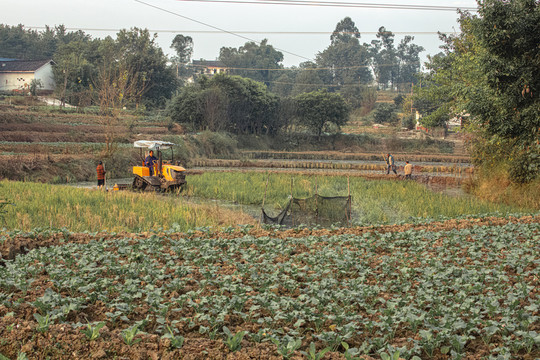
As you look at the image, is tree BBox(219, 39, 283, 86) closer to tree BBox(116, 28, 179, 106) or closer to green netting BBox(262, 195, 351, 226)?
tree BBox(116, 28, 179, 106)

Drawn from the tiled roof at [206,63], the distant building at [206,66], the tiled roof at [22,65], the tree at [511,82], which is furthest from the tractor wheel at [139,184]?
the tiled roof at [206,63]

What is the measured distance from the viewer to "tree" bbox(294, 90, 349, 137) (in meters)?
54.0

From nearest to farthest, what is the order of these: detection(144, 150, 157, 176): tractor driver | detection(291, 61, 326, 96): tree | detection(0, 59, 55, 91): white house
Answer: detection(144, 150, 157, 176): tractor driver, detection(0, 59, 55, 91): white house, detection(291, 61, 326, 96): tree

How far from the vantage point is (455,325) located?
217 inches

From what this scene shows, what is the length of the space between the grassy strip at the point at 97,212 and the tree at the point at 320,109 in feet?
125

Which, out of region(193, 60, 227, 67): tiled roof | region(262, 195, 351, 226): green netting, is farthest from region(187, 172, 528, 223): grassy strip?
region(193, 60, 227, 67): tiled roof

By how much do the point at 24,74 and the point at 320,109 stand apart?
3062 cm

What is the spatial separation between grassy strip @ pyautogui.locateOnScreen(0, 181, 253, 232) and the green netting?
139 centimetres

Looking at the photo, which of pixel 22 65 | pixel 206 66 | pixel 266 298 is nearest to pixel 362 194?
pixel 266 298

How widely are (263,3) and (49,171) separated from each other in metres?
13.5

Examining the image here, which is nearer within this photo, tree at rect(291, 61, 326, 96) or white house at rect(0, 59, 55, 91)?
white house at rect(0, 59, 55, 91)

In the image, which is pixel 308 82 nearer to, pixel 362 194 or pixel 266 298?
pixel 362 194

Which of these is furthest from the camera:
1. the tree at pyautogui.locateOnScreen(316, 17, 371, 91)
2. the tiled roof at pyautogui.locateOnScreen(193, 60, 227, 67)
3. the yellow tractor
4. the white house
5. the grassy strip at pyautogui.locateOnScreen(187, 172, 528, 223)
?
the tiled roof at pyautogui.locateOnScreen(193, 60, 227, 67)

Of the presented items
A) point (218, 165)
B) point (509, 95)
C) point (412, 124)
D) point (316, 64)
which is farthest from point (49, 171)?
point (316, 64)
